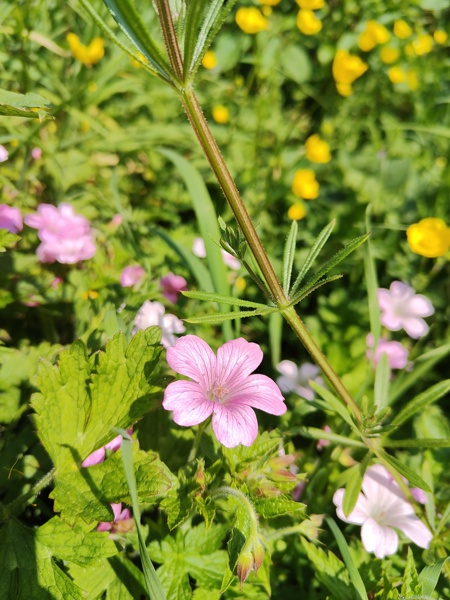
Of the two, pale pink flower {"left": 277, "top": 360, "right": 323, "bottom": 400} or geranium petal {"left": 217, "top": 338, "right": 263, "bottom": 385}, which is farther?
pale pink flower {"left": 277, "top": 360, "right": 323, "bottom": 400}

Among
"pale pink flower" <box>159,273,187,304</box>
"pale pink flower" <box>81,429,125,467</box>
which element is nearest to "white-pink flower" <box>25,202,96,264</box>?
"pale pink flower" <box>159,273,187,304</box>

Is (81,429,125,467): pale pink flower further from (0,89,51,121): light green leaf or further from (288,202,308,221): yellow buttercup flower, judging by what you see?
(288,202,308,221): yellow buttercup flower

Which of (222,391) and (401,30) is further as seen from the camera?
(401,30)

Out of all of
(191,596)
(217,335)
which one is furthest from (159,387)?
(217,335)

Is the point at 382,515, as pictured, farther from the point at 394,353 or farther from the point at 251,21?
the point at 251,21

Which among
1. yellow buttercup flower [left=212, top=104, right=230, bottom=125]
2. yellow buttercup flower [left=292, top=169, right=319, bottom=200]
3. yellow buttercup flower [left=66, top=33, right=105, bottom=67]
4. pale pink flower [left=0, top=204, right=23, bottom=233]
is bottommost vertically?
pale pink flower [left=0, top=204, right=23, bottom=233]

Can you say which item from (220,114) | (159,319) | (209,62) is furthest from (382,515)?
(209,62)
